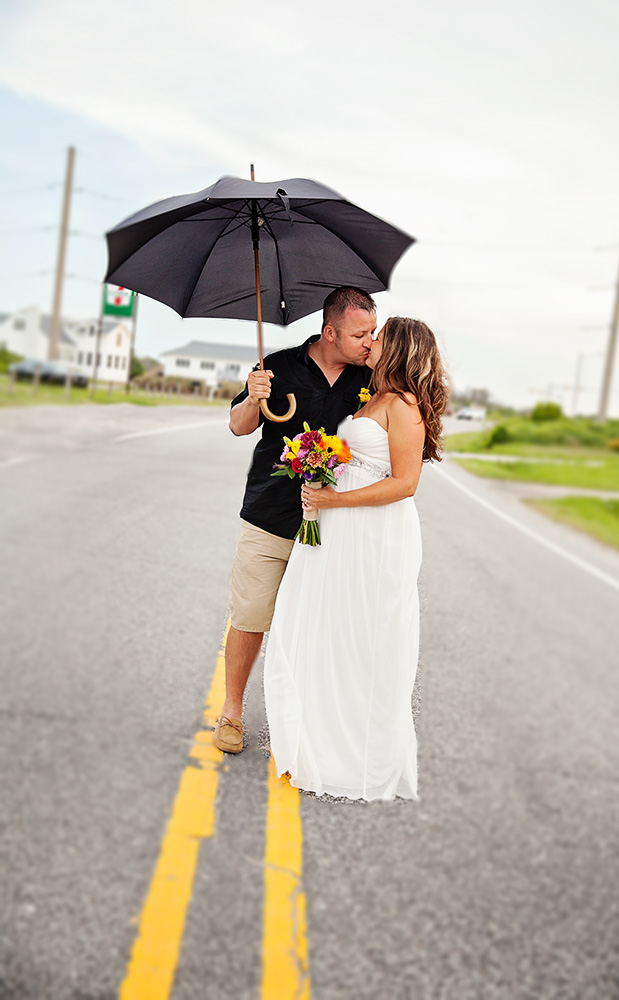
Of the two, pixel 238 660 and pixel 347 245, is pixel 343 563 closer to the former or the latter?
pixel 238 660

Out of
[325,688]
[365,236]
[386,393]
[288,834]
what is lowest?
[288,834]

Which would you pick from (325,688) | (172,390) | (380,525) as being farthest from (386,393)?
(172,390)

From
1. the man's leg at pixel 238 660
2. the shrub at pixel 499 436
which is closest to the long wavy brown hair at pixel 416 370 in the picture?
the man's leg at pixel 238 660

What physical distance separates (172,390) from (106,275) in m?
5.44

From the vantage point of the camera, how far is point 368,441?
3.08m

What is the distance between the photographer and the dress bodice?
3082 mm

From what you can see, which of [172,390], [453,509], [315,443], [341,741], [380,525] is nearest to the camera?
[315,443]

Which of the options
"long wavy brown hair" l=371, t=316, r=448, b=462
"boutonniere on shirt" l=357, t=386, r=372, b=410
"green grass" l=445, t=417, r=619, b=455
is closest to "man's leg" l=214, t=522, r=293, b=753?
"boutonniere on shirt" l=357, t=386, r=372, b=410

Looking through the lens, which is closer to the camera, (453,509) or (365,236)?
(365,236)

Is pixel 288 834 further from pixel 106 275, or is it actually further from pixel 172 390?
pixel 172 390

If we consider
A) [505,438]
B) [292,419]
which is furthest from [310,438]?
[505,438]

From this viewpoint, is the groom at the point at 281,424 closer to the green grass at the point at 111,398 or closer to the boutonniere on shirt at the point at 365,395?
the boutonniere on shirt at the point at 365,395

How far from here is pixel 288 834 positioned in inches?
161

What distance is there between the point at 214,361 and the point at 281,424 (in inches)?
82.5
